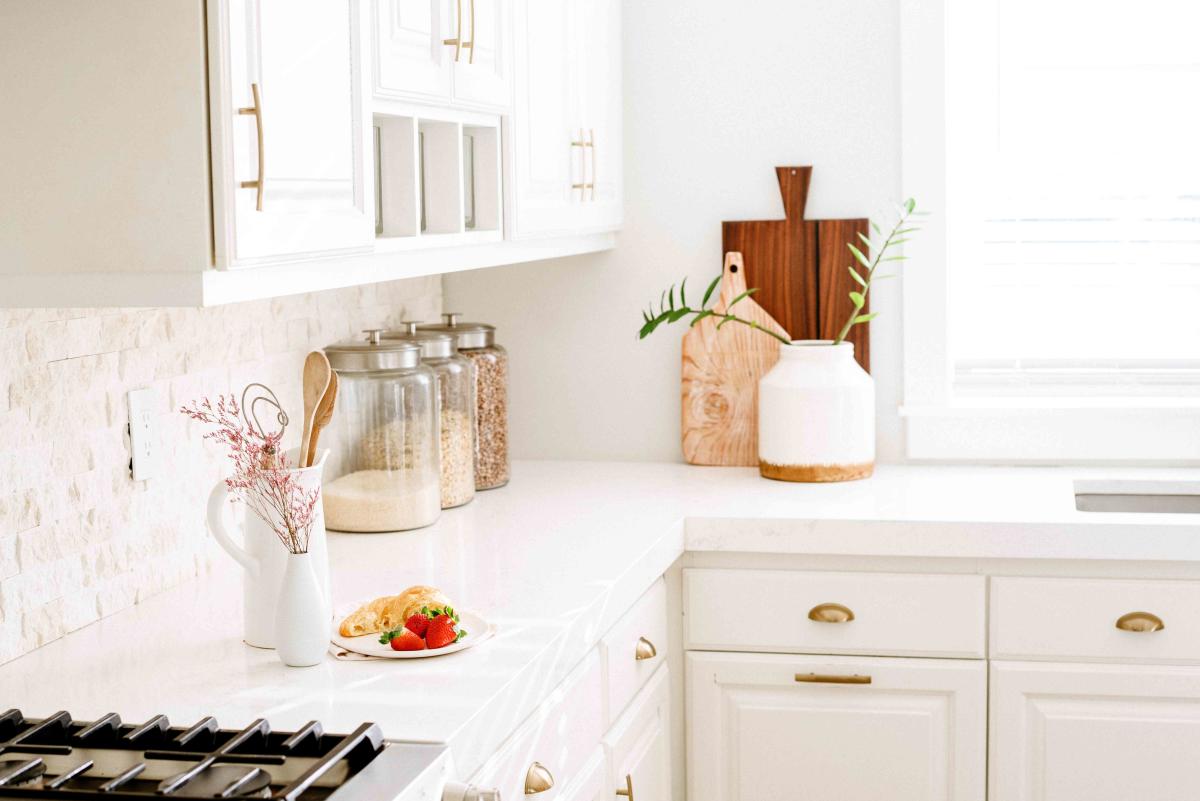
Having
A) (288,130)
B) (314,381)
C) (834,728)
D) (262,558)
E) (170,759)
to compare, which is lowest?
(834,728)

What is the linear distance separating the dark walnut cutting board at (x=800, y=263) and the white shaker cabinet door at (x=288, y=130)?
1.34 meters

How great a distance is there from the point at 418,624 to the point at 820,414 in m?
1.22

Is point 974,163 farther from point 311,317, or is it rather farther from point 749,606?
point 311,317

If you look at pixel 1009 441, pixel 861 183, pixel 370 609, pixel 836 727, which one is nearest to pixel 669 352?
pixel 861 183

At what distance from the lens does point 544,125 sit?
8.04 feet

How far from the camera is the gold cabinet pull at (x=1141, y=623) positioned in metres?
2.32

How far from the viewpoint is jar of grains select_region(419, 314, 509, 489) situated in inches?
108

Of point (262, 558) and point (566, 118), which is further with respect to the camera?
point (566, 118)

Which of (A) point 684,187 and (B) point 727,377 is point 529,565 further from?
(A) point 684,187

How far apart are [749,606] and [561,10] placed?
1.10 metres

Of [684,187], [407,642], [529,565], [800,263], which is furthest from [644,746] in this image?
[684,187]

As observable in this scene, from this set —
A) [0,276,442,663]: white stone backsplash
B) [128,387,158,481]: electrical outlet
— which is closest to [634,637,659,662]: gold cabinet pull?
[0,276,442,663]: white stone backsplash

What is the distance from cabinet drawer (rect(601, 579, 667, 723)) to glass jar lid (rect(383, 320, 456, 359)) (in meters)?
0.57

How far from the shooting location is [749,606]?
2.46 m
